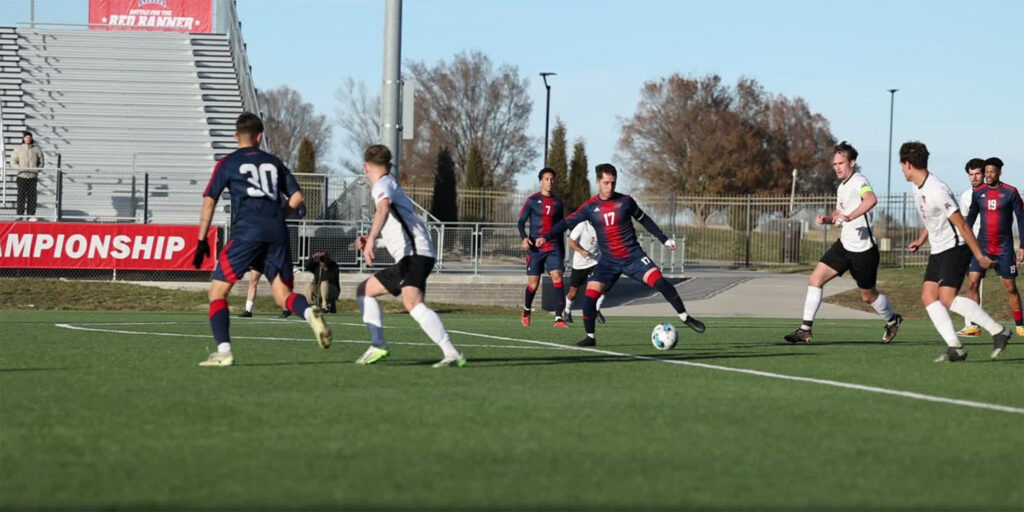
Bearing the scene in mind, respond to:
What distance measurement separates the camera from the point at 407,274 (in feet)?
32.6

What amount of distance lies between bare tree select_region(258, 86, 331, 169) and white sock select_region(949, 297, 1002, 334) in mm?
79493

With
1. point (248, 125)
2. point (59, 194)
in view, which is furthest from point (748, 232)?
point (248, 125)

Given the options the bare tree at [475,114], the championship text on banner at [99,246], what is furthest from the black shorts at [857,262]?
the bare tree at [475,114]

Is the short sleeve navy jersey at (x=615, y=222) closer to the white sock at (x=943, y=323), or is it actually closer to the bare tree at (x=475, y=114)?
the white sock at (x=943, y=323)

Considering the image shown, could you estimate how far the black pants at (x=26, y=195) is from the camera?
28234 mm

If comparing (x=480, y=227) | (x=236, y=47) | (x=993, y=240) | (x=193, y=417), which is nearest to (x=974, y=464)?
(x=193, y=417)

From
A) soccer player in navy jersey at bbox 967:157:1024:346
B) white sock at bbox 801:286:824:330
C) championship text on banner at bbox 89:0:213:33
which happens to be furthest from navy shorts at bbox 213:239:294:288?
championship text on banner at bbox 89:0:213:33

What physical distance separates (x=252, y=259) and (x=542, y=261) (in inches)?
380

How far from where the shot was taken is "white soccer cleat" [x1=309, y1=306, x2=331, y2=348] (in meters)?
9.48

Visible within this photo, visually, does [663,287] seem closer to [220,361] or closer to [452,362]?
[452,362]

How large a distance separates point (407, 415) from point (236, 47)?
34.1 meters

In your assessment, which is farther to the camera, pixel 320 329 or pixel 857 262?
pixel 857 262

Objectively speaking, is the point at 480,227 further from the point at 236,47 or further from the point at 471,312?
the point at 236,47

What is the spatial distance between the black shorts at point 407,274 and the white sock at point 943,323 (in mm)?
4313
